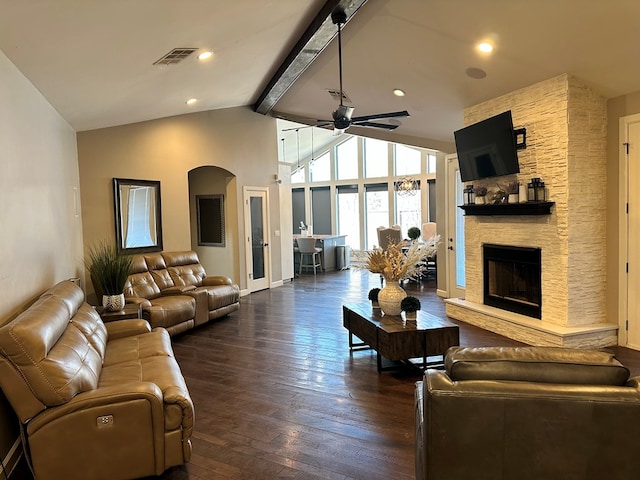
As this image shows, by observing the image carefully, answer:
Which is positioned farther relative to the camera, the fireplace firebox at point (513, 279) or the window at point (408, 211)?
the window at point (408, 211)

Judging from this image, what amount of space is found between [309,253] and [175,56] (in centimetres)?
690

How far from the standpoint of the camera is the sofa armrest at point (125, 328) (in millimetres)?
3792

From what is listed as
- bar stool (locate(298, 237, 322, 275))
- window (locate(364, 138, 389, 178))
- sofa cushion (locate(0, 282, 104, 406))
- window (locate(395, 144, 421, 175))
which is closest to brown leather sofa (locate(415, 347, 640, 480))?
sofa cushion (locate(0, 282, 104, 406))

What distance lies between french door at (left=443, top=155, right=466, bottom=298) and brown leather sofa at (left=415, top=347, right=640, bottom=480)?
5328mm

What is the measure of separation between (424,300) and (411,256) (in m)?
3.46

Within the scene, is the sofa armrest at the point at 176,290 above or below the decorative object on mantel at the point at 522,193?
below

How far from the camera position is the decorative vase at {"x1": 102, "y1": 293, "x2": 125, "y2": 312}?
4641 mm

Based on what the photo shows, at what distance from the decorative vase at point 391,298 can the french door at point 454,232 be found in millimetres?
3211

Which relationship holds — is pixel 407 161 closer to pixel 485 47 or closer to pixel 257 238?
pixel 257 238

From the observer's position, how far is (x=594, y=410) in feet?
5.58

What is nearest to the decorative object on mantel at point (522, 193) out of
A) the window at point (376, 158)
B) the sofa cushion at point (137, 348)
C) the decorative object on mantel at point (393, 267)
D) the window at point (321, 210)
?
the decorative object on mantel at point (393, 267)

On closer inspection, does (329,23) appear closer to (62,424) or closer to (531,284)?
(531,284)

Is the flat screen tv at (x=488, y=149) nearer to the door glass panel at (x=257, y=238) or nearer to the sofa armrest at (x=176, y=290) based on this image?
the sofa armrest at (x=176, y=290)

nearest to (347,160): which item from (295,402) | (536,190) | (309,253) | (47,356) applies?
(309,253)
